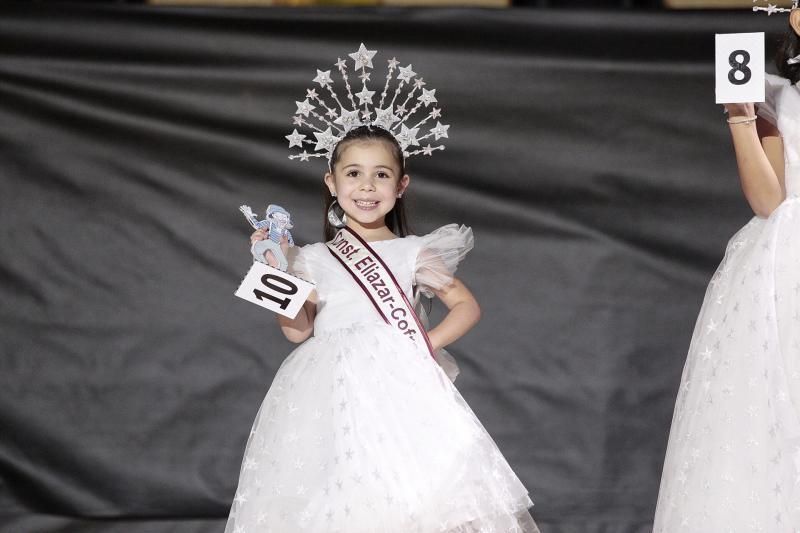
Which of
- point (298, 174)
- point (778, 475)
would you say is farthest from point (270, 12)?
point (778, 475)

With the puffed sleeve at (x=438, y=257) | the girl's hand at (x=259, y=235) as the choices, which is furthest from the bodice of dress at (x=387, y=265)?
the girl's hand at (x=259, y=235)

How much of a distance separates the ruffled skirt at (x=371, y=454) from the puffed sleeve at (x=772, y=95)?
81cm

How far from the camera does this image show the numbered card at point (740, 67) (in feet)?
7.43

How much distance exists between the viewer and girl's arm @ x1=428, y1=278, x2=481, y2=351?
271cm

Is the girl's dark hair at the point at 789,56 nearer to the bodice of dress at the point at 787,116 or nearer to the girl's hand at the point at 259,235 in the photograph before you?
the bodice of dress at the point at 787,116

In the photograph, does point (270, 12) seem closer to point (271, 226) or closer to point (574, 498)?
point (271, 226)

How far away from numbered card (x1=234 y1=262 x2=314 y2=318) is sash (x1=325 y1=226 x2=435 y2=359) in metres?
0.15

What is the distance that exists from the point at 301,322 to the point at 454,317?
0.33 meters

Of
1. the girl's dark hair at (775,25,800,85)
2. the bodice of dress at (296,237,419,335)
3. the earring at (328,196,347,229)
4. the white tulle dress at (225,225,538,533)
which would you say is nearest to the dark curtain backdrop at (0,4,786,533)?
the earring at (328,196,347,229)

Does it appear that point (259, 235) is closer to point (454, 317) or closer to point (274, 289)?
point (274, 289)

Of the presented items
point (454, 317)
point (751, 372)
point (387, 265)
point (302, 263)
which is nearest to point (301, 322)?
point (302, 263)

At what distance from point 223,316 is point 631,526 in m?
1.31

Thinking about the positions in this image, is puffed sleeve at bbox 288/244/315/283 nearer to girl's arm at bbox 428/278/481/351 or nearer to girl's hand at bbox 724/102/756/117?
girl's arm at bbox 428/278/481/351

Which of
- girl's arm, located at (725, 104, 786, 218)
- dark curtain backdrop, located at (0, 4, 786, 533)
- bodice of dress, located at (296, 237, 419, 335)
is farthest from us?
dark curtain backdrop, located at (0, 4, 786, 533)
